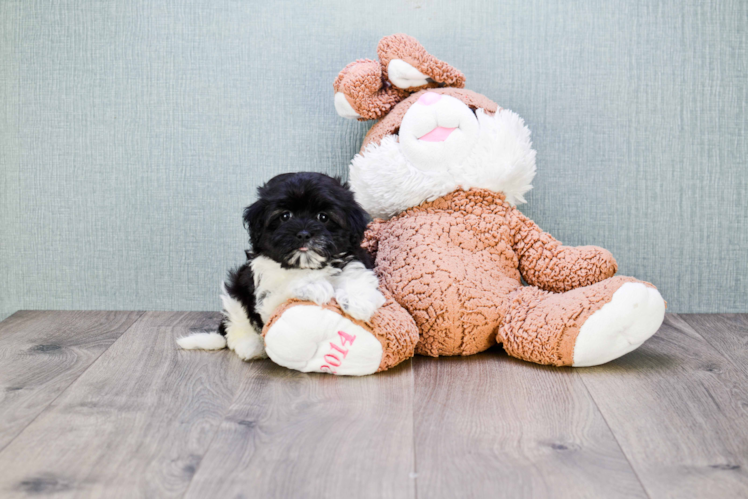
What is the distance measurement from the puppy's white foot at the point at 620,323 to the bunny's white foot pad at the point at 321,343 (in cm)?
44

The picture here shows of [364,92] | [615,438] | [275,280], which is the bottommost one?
[615,438]

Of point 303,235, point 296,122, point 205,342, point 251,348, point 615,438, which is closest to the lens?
point 615,438

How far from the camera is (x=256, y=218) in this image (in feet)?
4.47

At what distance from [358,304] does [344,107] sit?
601 millimetres

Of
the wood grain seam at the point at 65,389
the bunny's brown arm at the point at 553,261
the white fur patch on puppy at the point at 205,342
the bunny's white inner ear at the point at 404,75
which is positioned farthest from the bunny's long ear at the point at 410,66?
the wood grain seam at the point at 65,389

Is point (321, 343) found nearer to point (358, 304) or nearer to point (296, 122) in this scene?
point (358, 304)

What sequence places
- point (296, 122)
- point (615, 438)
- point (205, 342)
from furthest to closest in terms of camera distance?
point (296, 122)
point (205, 342)
point (615, 438)

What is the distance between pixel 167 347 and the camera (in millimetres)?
1612

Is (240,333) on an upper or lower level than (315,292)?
lower

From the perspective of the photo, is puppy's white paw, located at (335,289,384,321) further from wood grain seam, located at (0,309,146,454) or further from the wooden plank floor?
wood grain seam, located at (0,309,146,454)

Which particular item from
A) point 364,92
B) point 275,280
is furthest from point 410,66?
point 275,280

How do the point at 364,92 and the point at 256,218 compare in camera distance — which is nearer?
the point at 256,218

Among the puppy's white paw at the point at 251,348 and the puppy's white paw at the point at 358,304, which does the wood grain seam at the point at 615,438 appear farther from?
the puppy's white paw at the point at 251,348

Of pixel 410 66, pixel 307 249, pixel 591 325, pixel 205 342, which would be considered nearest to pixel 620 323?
pixel 591 325
